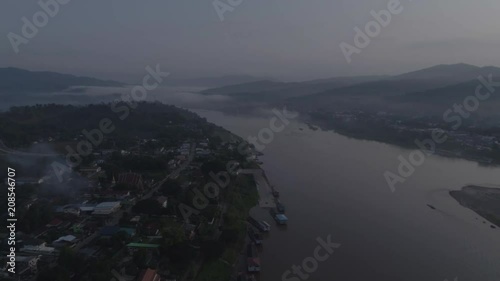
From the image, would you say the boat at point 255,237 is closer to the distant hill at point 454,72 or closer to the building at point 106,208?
the building at point 106,208

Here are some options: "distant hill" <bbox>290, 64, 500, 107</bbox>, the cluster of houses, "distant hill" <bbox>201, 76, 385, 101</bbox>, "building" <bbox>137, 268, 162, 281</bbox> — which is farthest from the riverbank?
"distant hill" <bbox>201, 76, 385, 101</bbox>

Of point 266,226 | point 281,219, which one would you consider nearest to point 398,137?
point 281,219

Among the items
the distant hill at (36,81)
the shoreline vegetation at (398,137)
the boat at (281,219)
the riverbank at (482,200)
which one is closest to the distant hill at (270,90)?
the distant hill at (36,81)

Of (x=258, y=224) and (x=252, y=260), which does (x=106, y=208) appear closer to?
(x=258, y=224)

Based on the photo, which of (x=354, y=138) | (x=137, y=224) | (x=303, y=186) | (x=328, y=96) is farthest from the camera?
(x=328, y=96)

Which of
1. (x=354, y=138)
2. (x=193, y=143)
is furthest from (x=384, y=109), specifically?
(x=193, y=143)

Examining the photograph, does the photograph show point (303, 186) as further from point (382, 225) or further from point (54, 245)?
point (54, 245)

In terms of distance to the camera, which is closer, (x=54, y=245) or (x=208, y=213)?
(x=54, y=245)
